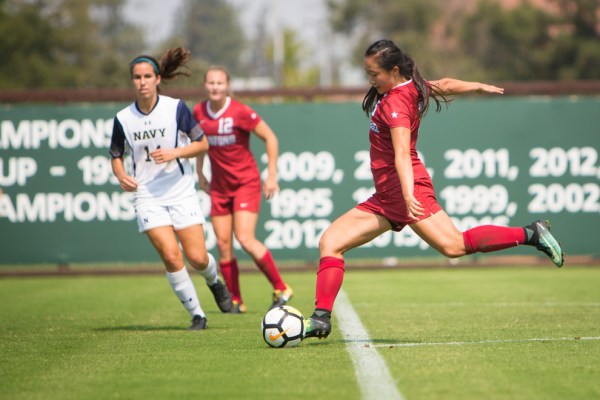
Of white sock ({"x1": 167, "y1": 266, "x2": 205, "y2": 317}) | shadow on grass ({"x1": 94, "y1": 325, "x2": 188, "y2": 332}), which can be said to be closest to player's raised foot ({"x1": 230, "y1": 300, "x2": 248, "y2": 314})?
shadow on grass ({"x1": 94, "y1": 325, "x2": 188, "y2": 332})

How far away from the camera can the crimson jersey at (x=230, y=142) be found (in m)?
10.7

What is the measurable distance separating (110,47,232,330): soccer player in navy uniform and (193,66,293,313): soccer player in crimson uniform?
63.9 inches

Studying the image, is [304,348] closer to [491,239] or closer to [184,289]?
[491,239]

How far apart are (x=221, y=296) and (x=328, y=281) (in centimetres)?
274

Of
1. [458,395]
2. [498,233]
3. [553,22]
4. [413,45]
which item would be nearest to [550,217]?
[498,233]

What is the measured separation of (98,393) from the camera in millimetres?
5777

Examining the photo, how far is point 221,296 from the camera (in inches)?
392

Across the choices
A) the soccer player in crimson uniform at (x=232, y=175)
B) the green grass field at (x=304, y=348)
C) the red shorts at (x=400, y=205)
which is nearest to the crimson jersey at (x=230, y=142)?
the soccer player in crimson uniform at (x=232, y=175)

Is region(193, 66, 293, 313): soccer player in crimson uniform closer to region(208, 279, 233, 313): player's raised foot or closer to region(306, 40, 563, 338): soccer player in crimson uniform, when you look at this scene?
region(208, 279, 233, 313): player's raised foot

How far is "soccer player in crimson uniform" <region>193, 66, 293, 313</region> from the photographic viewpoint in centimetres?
1062

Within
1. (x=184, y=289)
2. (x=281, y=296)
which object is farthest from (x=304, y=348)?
(x=281, y=296)

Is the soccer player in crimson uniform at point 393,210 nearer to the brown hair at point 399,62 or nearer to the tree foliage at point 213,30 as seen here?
the brown hair at point 399,62

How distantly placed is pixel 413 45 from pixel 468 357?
50877 mm

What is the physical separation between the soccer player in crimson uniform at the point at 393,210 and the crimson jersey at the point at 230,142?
3288 mm
